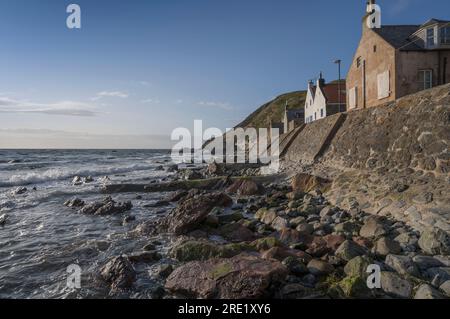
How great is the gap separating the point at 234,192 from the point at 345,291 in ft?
38.9

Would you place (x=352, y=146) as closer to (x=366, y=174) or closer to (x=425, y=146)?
(x=366, y=174)

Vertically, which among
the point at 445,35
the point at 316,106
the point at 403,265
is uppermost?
the point at 445,35

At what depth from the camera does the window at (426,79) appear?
2001 cm

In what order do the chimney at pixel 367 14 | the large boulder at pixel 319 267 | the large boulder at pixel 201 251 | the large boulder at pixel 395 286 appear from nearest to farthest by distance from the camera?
the large boulder at pixel 395 286 → the large boulder at pixel 319 267 → the large boulder at pixel 201 251 → the chimney at pixel 367 14

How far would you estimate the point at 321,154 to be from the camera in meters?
18.3

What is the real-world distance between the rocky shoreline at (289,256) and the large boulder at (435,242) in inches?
0.7

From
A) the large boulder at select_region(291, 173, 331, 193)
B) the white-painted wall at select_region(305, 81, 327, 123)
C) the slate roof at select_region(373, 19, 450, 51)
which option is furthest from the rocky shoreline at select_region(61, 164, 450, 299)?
the white-painted wall at select_region(305, 81, 327, 123)

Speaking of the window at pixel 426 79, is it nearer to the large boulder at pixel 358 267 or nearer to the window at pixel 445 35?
the window at pixel 445 35

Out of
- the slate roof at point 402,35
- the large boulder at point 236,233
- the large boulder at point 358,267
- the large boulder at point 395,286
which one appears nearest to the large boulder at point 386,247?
the large boulder at point 358,267

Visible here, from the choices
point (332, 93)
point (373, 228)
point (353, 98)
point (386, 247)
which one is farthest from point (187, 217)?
point (332, 93)

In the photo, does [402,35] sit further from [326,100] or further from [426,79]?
[326,100]

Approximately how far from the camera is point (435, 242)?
641cm

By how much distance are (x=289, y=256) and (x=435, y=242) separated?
3.25 meters
